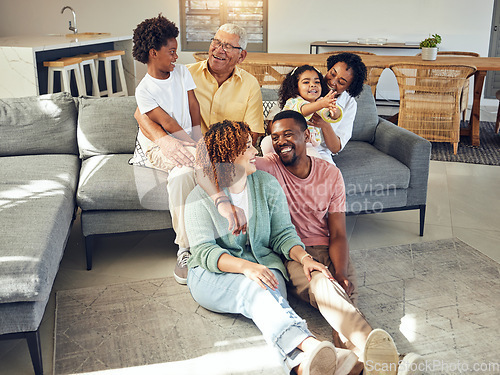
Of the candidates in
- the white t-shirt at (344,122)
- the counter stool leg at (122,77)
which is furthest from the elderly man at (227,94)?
the counter stool leg at (122,77)

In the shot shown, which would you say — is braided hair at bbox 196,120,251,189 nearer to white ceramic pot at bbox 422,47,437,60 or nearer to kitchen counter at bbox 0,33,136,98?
kitchen counter at bbox 0,33,136,98

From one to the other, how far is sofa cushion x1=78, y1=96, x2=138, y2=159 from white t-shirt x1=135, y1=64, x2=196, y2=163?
15.7 inches

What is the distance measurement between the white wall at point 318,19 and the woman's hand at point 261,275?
599 cm

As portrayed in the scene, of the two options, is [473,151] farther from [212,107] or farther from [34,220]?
[34,220]

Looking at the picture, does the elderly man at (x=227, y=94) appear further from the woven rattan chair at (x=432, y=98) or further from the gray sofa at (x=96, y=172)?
the woven rattan chair at (x=432, y=98)

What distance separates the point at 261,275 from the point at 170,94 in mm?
1123

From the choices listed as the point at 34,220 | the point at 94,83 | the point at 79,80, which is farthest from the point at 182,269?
the point at 94,83

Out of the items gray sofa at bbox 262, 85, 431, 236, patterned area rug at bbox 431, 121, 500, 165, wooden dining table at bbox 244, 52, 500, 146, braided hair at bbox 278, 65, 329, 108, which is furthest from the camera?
wooden dining table at bbox 244, 52, 500, 146

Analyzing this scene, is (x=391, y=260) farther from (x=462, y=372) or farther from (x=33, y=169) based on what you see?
(x=33, y=169)

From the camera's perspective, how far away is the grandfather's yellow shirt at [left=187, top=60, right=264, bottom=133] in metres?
2.83

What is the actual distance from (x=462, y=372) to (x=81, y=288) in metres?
1.64

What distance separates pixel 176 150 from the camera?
262 cm

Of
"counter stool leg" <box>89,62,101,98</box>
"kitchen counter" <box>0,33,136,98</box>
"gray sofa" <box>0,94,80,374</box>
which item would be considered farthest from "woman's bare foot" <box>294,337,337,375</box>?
"counter stool leg" <box>89,62,101,98</box>

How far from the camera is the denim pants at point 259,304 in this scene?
72.2 inches
